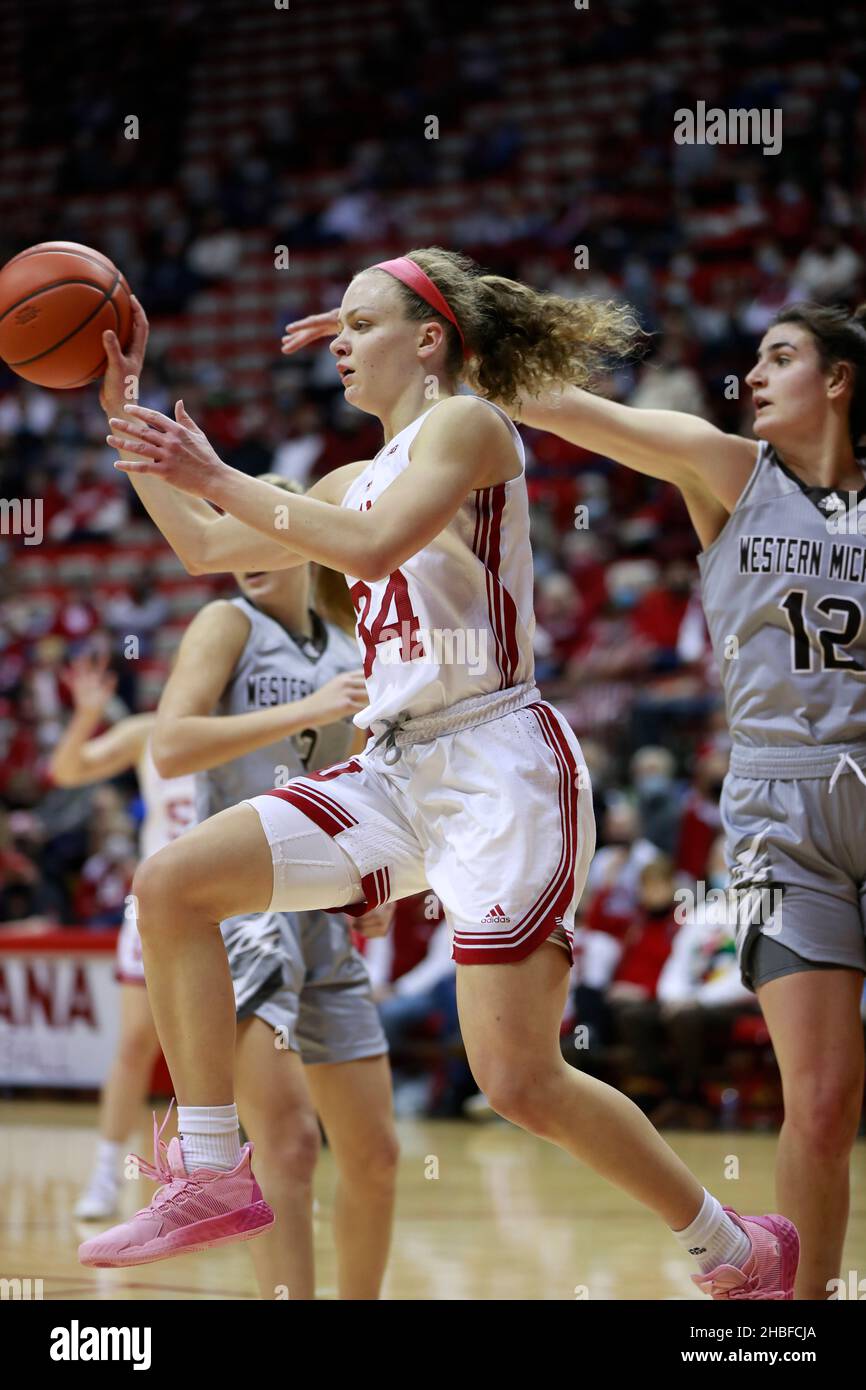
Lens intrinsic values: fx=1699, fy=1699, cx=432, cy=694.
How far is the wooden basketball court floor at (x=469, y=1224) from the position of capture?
515 cm

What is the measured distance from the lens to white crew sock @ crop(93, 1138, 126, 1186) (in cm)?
679

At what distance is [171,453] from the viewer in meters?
3.14

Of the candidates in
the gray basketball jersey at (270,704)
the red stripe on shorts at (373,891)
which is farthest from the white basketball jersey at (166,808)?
the red stripe on shorts at (373,891)

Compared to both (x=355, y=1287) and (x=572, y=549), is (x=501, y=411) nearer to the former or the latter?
(x=355, y=1287)

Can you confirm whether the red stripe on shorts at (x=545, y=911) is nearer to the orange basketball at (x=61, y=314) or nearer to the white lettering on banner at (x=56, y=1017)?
the orange basketball at (x=61, y=314)

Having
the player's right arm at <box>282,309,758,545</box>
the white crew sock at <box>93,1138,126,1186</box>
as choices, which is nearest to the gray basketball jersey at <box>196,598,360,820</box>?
the player's right arm at <box>282,309,758,545</box>

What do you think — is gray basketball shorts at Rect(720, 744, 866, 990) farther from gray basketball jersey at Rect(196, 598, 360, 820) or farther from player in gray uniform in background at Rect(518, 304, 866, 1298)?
gray basketball jersey at Rect(196, 598, 360, 820)

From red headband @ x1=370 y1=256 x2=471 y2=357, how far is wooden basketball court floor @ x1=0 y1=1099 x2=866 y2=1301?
2.79 meters

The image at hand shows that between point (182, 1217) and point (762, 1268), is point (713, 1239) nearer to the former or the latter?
point (762, 1268)

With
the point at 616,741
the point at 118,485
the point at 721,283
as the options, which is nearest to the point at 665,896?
the point at 616,741

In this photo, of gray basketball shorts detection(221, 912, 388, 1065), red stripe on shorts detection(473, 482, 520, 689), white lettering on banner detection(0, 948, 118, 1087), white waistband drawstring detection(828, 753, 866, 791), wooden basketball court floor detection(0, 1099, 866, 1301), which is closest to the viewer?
red stripe on shorts detection(473, 482, 520, 689)

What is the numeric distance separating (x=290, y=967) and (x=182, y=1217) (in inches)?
43.9

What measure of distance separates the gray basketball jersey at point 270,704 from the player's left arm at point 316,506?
1.23 metres

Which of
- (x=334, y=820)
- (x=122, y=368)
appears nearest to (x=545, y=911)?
(x=334, y=820)
